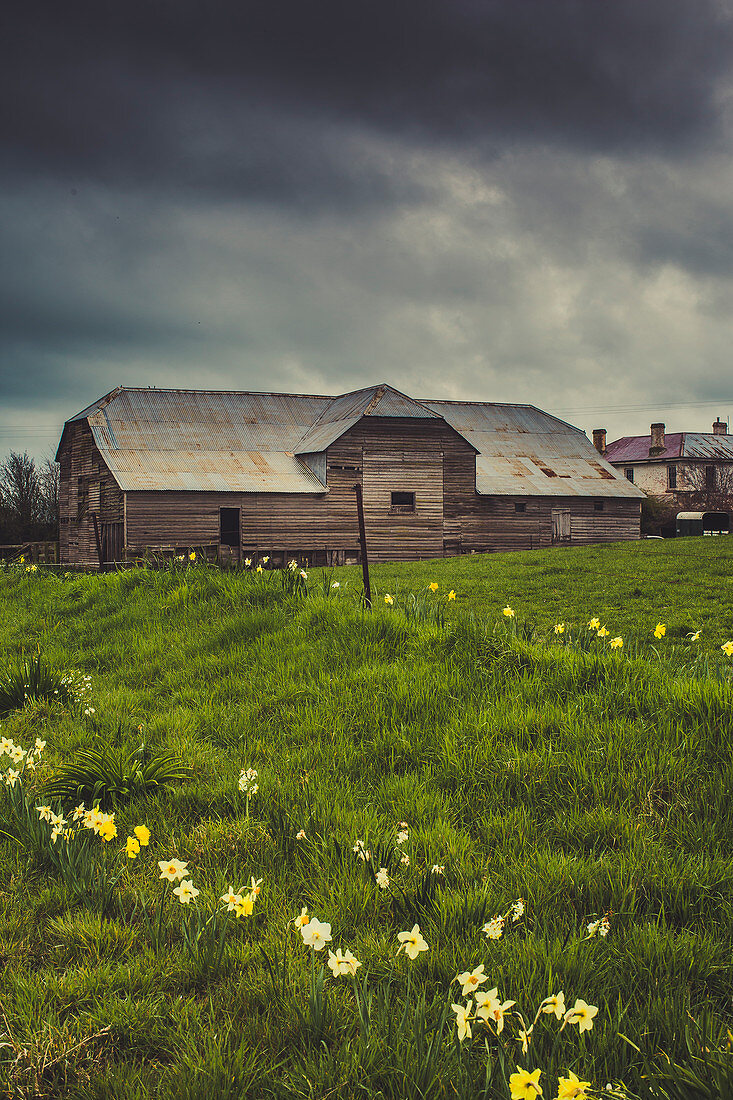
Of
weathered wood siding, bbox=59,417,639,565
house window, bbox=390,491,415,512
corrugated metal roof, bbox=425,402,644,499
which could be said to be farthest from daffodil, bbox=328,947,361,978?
corrugated metal roof, bbox=425,402,644,499

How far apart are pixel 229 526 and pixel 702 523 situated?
1112 inches

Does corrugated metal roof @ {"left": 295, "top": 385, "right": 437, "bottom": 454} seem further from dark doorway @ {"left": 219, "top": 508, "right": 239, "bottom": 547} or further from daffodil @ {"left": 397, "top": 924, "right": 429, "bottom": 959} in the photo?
daffodil @ {"left": 397, "top": 924, "right": 429, "bottom": 959}

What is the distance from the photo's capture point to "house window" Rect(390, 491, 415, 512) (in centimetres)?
3716

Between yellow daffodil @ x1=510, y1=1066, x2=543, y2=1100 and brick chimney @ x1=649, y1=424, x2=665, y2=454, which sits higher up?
brick chimney @ x1=649, y1=424, x2=665, y2=454

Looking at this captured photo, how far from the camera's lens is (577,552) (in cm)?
2780

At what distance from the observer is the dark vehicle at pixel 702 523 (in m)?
45.1

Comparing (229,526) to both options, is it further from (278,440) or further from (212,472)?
(278,440)

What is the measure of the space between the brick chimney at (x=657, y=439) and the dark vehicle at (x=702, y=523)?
63.3 feet

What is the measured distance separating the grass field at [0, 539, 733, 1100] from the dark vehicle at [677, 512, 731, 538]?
1632 inches

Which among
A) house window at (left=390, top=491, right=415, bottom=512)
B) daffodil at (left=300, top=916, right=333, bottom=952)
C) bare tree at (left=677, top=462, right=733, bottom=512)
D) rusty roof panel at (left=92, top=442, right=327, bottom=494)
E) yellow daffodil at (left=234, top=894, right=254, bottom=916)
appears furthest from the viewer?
bare tree at (left=677, top=462, right=733, bottom=512)

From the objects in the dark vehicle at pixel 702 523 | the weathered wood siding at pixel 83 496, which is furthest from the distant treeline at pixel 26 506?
the dark vehicle at pixel 702 523

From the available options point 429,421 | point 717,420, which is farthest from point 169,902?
point 717,420

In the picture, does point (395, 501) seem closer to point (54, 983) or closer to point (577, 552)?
point (577, 552)

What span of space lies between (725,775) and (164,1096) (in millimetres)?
3088
